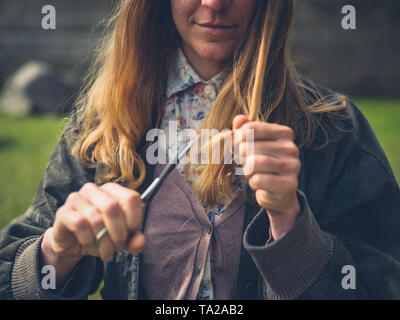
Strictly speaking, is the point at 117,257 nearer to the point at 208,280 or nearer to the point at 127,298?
the point at 127,298

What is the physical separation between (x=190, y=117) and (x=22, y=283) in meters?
0.66

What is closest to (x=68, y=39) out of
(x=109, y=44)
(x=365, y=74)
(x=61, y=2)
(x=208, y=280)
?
(x=61, y=2)

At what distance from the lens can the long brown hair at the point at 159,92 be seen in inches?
51.4

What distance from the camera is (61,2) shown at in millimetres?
7891

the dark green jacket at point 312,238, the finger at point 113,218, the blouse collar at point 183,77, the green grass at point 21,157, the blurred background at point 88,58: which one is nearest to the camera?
the finger at point 113,218

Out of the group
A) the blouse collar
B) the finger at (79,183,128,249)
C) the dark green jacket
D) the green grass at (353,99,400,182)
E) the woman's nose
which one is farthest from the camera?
the green grass at (353,99,400,182)

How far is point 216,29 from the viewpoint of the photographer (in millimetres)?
1305

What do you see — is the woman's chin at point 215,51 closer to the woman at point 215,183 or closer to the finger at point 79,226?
the woman at point 215,183

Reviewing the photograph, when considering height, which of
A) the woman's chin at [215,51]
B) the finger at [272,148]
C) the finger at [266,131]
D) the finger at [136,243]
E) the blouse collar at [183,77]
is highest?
the woman's chin at [215,51]

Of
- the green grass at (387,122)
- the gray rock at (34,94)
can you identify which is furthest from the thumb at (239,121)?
the gray rock at (34,94)

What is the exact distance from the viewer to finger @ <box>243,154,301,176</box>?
973 millimetres

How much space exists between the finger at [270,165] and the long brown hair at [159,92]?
28cm

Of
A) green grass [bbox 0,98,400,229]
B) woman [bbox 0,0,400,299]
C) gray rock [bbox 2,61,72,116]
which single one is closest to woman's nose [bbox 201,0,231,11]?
woman [bbox 0,0,400,299]

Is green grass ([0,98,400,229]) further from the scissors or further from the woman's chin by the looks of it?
the scissors
